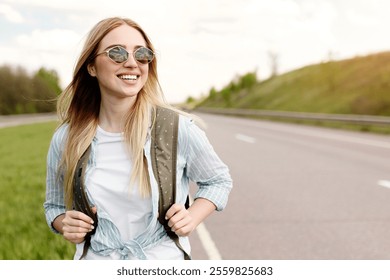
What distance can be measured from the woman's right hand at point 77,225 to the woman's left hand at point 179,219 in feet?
0.95

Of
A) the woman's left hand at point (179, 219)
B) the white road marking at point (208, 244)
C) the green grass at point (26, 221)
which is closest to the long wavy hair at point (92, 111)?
the woman's left hand at point (179, 219)

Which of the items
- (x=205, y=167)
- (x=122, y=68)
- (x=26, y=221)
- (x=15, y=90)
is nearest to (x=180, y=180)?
(x=205, y=167)

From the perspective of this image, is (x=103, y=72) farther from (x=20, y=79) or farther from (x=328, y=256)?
(x=20, y=79)

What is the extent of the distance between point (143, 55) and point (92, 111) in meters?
0.37

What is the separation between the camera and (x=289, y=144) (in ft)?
62.3

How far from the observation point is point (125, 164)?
7.32 feet

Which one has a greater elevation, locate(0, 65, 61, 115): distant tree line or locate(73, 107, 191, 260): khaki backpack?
locate(73, 107, 191, 260): khaki backpack

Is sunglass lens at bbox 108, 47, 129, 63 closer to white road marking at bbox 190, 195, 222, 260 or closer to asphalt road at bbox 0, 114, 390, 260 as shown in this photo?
white road marking at bbox 190, 195, 222, 260

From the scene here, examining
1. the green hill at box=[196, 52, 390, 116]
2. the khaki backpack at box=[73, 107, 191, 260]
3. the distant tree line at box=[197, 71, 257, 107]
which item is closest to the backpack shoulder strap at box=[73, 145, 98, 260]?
the khaki backpack at box=[73, 107, 191, 260]

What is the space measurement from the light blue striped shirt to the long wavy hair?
0.04 metres

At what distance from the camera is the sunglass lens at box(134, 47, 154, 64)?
7.45ft

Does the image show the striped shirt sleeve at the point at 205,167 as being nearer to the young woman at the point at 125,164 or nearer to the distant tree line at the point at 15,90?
the young woman at the point at 125,164
